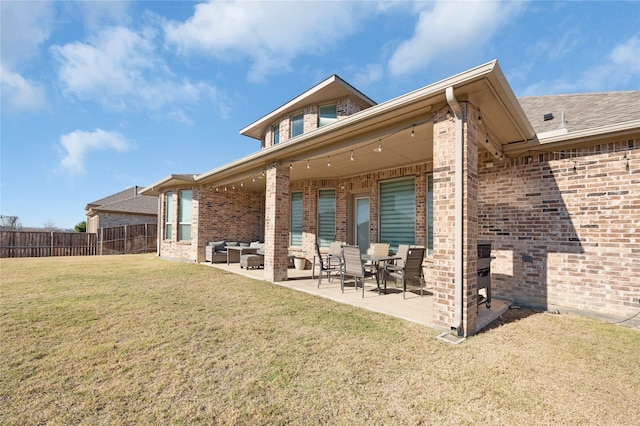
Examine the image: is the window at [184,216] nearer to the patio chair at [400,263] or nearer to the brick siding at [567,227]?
the patio chair at [400,263]

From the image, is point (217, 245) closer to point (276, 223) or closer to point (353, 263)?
point (276, 223)

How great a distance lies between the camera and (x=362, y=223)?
27.9 feet

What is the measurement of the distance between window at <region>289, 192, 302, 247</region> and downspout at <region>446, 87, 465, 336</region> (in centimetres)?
680

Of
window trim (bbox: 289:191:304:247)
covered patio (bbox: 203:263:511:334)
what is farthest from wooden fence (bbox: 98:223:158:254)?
covered patio (bbox: 203:263:511:334)

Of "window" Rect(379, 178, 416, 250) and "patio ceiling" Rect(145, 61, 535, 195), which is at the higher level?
"patio ceiling" Rect(145, 61, 535, 195)

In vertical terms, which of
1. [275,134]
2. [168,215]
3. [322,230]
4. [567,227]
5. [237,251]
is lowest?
[237,251]

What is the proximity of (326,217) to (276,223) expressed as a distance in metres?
2.57

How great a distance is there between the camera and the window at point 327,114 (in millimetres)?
10250

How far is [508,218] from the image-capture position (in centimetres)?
548

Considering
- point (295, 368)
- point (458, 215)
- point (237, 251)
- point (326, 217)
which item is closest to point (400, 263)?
point (458, 215)

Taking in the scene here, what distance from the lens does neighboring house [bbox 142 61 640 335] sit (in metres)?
3.74

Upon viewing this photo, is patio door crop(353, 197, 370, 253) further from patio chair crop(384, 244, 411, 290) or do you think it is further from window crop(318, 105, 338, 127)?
window crop(318, 105, 338, 127)

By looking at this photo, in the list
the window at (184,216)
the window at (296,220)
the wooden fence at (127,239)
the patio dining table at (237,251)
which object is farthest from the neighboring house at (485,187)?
the wooden fence at (127,239)

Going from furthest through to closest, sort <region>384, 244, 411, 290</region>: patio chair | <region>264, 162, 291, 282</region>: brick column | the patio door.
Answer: the patio door, <region>264, 162, 291, 282</region>: brick column, <region>384, 244, 411, 290</region>: patio chair
